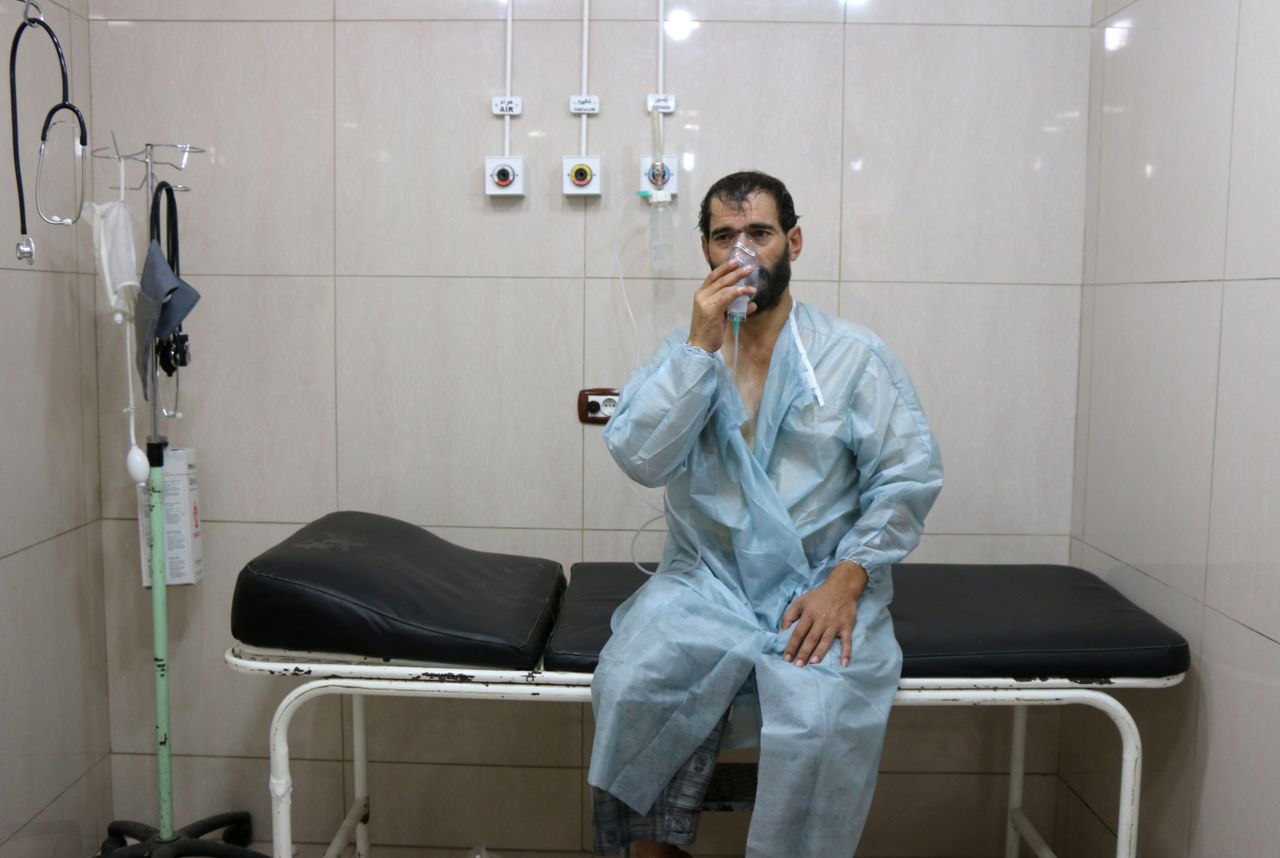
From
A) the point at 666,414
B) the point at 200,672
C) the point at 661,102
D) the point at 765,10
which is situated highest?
the point at 765,10

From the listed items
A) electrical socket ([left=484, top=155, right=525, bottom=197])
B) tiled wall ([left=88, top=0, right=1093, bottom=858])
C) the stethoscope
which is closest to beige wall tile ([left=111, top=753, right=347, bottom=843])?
tiled wall ([left=88, top=0, right=1093, bottom=858])

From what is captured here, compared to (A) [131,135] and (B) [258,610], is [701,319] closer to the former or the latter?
Answer: (B) [258,610]

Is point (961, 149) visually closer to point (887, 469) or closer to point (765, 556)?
point (887, 469)

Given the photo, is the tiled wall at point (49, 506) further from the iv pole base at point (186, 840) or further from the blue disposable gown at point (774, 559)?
the blue disposable gown at point (774, 559)

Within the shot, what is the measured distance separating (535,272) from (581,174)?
0.26m

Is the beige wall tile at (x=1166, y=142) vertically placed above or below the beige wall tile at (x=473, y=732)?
above

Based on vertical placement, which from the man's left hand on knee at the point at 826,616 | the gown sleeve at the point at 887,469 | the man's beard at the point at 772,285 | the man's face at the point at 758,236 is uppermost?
the man's face at the point at 758,236

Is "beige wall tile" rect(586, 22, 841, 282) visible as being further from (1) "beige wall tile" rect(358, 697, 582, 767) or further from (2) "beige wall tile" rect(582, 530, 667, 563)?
(1) "beige wall tile" rect(358, 697, 582, 767)

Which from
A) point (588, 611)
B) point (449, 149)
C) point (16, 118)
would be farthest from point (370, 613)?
point (16, 118)

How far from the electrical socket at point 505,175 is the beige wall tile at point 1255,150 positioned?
57.1 inches

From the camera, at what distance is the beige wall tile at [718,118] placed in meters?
2.41

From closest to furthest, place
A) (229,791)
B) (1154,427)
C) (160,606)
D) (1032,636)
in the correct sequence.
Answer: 1. (1032,636)
2. (1154,427)
3. (160,606)
4. (229,791)

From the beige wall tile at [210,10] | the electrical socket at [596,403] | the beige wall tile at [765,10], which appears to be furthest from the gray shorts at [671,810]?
the beige wall tile at [210,10]

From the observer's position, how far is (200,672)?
261cm
